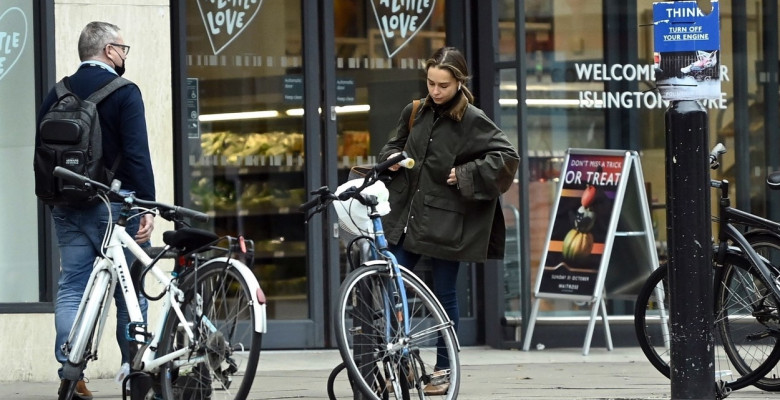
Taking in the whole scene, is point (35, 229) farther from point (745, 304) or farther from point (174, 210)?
point (745, 304)

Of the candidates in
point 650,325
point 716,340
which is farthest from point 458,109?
point 716,340

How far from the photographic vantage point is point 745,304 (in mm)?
7137

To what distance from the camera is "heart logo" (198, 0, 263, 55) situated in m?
9.71

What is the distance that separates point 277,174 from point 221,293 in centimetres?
433

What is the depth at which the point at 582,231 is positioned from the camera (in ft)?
33.1

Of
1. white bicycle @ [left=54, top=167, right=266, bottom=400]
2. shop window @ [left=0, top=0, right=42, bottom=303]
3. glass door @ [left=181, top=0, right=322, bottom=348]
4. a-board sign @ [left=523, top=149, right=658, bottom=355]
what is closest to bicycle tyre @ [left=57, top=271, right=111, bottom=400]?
white bicycle @ [left=54, top=167, right=266, bottom=400]

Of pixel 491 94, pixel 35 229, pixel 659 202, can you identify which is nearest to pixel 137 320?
pixel 35 229

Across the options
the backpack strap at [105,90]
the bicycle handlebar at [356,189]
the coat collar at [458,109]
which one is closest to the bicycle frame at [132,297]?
the bicycle handlebar at [356,189]

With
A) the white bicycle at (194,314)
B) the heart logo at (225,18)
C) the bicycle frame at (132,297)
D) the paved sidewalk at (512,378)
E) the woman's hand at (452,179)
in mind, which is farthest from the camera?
the heart logo at (225,18)

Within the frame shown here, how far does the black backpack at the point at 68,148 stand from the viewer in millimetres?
6738

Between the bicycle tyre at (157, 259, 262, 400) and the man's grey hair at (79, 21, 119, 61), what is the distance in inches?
70.5

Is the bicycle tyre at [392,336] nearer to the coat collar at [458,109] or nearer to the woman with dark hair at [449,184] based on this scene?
the woman with dark hair at [449,184]

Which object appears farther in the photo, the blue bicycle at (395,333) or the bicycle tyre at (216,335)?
the blue bicycle at (395,333)

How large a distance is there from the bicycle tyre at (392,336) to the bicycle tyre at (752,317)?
1.95m
